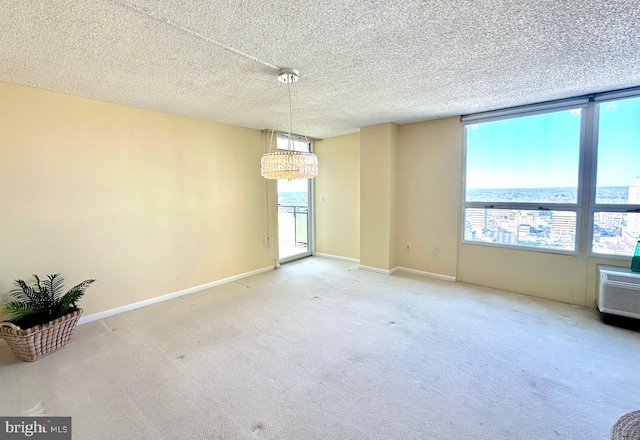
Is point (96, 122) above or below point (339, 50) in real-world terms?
below

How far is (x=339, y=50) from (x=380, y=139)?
2.59m

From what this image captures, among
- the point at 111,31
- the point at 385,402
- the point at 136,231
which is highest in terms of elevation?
the point at 111,31

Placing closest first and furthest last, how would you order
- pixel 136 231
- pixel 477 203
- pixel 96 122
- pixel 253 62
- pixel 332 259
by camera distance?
pixel 253 62 < pixel 96 122 < pixel 136 231 < pixel 477 203 < pixel 332 259

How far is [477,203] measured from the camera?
3930mm

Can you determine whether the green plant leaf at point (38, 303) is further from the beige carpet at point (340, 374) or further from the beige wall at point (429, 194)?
the beige wall at point (429, 194)

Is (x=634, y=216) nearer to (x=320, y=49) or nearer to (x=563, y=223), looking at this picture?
(x=563, y=223)

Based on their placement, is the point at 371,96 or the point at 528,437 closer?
the point at 528,437

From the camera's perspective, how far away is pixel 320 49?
6.56 feet

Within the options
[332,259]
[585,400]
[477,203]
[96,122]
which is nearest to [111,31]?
[96,122]

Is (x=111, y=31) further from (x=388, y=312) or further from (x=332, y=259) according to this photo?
(x=332, y=259)

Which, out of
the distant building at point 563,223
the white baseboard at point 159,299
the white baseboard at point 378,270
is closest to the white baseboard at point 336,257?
the white baseboard at point 378,270

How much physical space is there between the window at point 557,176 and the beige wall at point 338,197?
1895 mm

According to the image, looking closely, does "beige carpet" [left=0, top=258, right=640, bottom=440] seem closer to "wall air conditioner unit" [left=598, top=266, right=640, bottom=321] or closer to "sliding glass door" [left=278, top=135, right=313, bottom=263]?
"wall air conditioner unit" [left=598, top=266, right=640, bottom=321]

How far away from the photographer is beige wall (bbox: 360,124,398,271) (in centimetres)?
445
